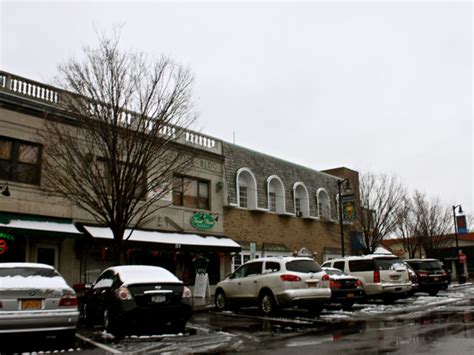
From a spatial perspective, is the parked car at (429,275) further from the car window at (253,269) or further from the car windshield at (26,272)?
the car windshield at (26,272)

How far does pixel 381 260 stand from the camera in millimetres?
18516

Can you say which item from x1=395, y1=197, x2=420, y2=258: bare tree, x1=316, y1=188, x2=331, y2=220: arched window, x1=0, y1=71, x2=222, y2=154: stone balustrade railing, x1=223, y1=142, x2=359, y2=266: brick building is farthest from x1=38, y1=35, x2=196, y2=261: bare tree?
x1=395, y1=197, x2=420, y2=258: bare tree

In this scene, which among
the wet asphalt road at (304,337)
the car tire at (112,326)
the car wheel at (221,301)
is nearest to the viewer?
the wet asphalt road at (304,337)

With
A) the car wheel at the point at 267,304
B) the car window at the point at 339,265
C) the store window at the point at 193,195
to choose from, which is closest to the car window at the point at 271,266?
the car wheel at the point at 267,304

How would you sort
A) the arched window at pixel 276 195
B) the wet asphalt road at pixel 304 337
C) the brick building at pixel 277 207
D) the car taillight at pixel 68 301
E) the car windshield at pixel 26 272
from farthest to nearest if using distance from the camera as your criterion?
1. the arched window at pixel 276 195
2. the brick building at pixel 277 207
3. the car windshield at pixel 26 272
4. the car taillight at pixel 68 301
5. the wet asphalt road at pixel 304 337

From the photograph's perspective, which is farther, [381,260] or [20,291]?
[381,260]

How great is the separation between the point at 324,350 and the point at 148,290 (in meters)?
3.93

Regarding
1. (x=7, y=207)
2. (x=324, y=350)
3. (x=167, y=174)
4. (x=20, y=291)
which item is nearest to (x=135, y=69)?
(x=167, y=174)

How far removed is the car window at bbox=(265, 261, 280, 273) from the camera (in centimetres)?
Result: 1491

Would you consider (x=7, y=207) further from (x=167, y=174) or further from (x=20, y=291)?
(x=20, y=291)

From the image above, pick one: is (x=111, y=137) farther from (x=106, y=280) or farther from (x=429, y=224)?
(x=429, y=224)

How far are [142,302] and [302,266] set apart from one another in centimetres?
580

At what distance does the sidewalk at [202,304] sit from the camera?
17219mm

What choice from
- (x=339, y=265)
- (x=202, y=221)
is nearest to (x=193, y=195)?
(x=202, y=221)
